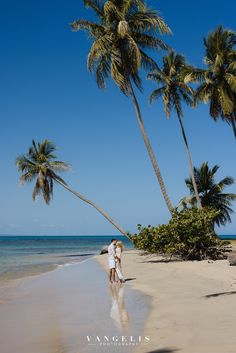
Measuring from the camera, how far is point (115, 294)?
11.2 metres

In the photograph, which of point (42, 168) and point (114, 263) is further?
point (42, 168)

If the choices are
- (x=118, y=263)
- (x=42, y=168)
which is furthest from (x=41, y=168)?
(x=118, y=263)

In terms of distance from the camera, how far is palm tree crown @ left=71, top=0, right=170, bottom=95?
78.8ft

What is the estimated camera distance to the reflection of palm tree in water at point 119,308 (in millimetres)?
7277

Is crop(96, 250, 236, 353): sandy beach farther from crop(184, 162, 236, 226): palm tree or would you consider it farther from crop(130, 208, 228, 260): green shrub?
crop(184, 162, 236, 226): palm tree

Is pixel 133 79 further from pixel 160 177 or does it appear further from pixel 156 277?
pixel 156 277

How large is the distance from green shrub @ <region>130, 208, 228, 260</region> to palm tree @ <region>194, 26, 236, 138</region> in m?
9.43

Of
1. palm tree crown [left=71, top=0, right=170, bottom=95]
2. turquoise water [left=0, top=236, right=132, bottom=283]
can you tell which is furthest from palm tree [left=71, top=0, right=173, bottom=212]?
turquoise water [left=0, top=236, right=132, bottom=283]

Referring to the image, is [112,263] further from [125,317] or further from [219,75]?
[219,75]

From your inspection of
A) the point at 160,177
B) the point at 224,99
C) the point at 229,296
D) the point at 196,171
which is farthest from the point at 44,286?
the point at 196,171

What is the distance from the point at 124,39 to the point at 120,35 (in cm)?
61

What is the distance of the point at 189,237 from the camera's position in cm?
1950

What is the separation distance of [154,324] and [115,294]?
438cm

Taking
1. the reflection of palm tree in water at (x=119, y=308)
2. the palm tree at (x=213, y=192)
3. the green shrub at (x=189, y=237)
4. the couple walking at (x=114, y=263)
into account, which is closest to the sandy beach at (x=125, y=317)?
the reflection of palm tree in water at (x=119, y=308)
